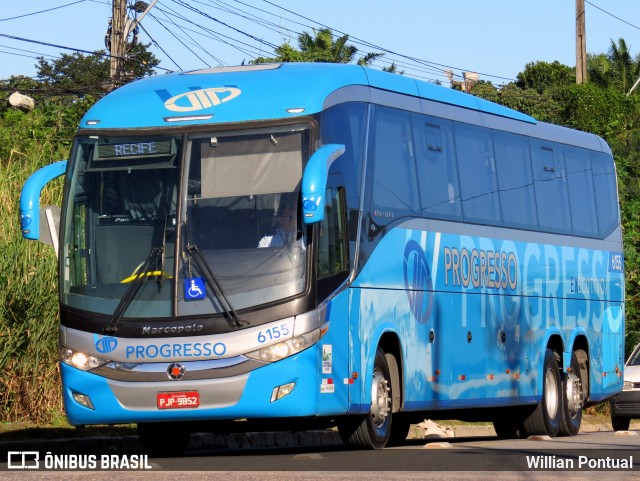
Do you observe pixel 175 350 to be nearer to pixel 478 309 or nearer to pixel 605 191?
pixel 478 309

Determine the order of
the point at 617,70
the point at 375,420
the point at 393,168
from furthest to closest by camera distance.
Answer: the point at 617,70 < the point at 393,168 < the point at 375,420

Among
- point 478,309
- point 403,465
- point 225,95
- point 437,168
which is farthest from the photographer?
point 478,309

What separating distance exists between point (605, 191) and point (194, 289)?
10251mm

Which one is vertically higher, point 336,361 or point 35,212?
point 35,212

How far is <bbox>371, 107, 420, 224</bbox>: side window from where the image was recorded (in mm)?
14383

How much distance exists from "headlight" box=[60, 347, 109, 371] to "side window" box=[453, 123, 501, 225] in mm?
5346

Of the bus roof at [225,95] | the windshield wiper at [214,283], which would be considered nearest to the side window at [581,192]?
the bus roof at [225,95]

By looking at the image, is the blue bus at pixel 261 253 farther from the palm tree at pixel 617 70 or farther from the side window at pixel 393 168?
the palm tree at pixel 617 70

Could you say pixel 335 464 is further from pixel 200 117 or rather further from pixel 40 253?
pixel 40 253

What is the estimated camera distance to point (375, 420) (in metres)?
14.4

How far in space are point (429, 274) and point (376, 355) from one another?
1647 millimetres

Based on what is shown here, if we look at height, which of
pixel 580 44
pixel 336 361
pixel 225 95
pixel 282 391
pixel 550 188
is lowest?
pixel 282 391

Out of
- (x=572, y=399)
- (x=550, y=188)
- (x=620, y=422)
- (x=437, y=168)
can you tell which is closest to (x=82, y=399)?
(x=437, y=168)

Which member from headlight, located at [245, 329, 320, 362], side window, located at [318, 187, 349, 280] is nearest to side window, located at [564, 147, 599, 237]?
side window, located at [318, 187, 349, 280]
